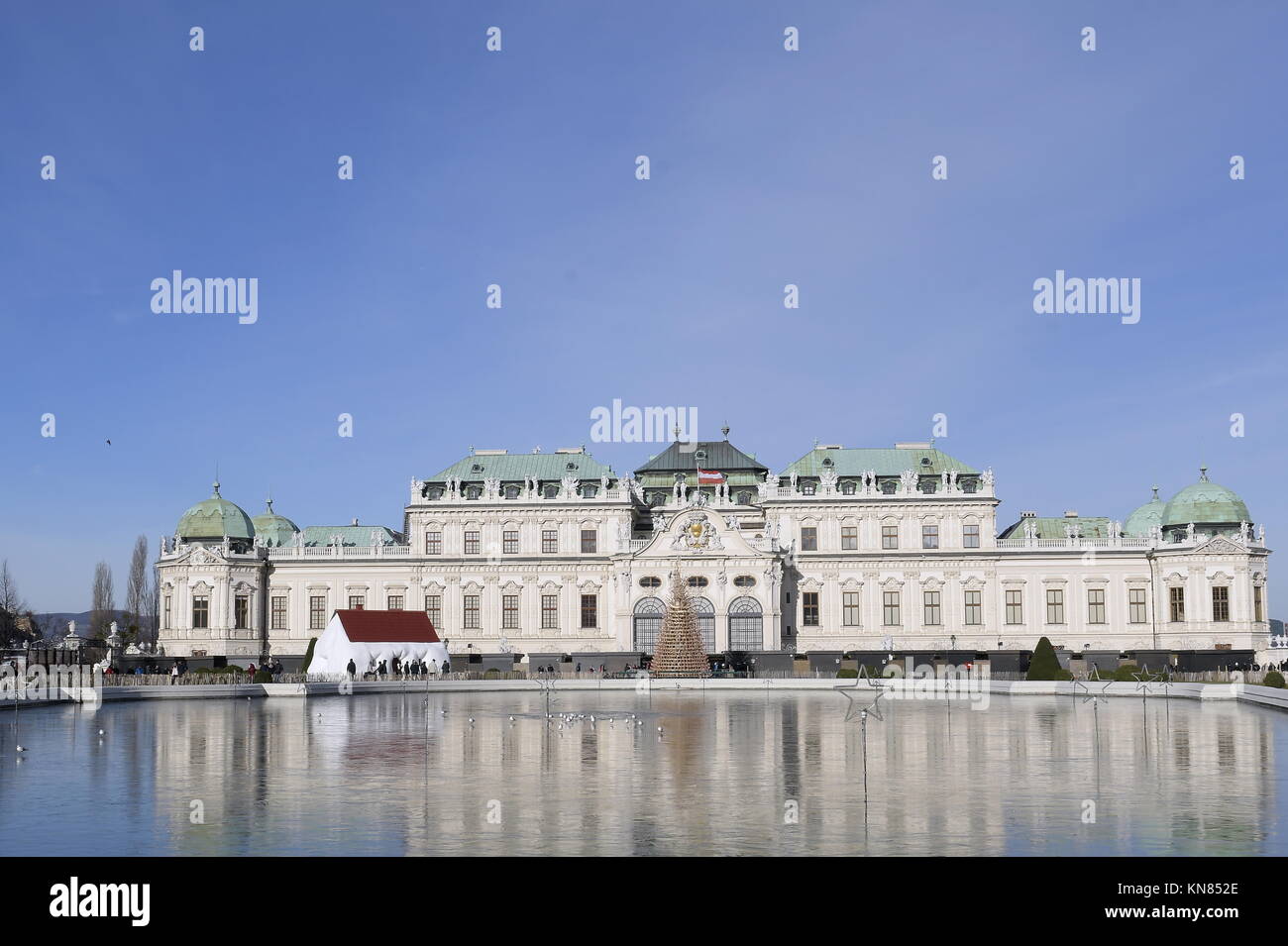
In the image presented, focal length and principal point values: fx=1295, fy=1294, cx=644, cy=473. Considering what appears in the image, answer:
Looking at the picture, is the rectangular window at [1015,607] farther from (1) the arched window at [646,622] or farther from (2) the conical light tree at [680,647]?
(2) the conical light tree at [680,647]

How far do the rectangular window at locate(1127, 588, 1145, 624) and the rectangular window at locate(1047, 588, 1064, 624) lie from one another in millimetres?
4697

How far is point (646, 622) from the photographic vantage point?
94.4 metres

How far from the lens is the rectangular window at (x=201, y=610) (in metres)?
98.2

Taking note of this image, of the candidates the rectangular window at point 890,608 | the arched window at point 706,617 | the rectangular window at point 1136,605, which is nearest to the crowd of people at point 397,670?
the arched window at point 706,617

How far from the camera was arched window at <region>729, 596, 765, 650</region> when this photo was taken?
9338 cm

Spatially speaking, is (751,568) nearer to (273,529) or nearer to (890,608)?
(890,608)

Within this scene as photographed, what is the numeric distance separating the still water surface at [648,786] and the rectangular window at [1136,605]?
156 ft

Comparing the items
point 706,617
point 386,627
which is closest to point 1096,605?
point 706,617

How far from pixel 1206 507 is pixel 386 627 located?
58.9 m

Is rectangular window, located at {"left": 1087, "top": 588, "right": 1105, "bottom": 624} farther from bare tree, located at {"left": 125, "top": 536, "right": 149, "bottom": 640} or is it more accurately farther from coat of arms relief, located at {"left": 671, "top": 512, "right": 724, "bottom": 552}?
bare tree, located at {"left": 125, "top": 536, "right": 149, "bottom": 640}

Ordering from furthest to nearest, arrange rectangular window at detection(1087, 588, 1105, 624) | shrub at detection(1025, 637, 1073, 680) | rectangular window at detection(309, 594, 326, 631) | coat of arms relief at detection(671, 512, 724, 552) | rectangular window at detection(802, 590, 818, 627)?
rectangular window at detection(309, 594, 326, 631), rectangular window at detection(802, 590, 818, 627), rectangular window at detection(1087, 588, 1105, 624), coat of arms relief at detection(671, 512, 724, 552), shrub at detection(1025, 637, 1073, 680)

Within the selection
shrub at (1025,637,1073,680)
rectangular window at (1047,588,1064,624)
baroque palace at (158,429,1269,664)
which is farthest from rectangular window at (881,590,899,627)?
shrub at (1025,637,1073,680)
